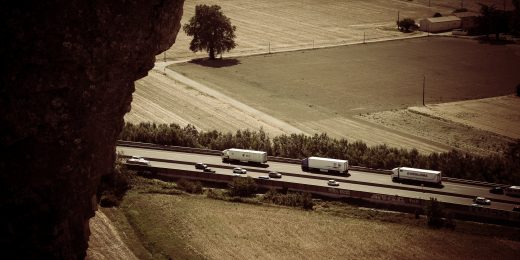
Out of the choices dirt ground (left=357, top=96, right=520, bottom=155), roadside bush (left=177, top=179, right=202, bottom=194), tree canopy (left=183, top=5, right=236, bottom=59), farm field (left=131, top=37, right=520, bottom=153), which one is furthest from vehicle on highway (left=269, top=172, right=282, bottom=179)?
tree canopy (left=183, top=5, right=236, bottom=59)

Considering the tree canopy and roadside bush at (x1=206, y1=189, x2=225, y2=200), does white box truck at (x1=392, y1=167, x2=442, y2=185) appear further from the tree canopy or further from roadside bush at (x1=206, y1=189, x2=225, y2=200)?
the tree canopy

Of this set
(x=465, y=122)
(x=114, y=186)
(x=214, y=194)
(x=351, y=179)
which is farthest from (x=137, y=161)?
(x=465, y=122)

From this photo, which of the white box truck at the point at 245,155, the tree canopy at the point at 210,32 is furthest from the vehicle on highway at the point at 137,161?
the tree canopy at the point at 210,32

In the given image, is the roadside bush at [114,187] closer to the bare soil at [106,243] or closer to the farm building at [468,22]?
the bare soil at [106,243]

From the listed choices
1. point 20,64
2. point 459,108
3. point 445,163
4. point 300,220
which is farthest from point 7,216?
point 459,108

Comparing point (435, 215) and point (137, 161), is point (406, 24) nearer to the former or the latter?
point (137, 161)
